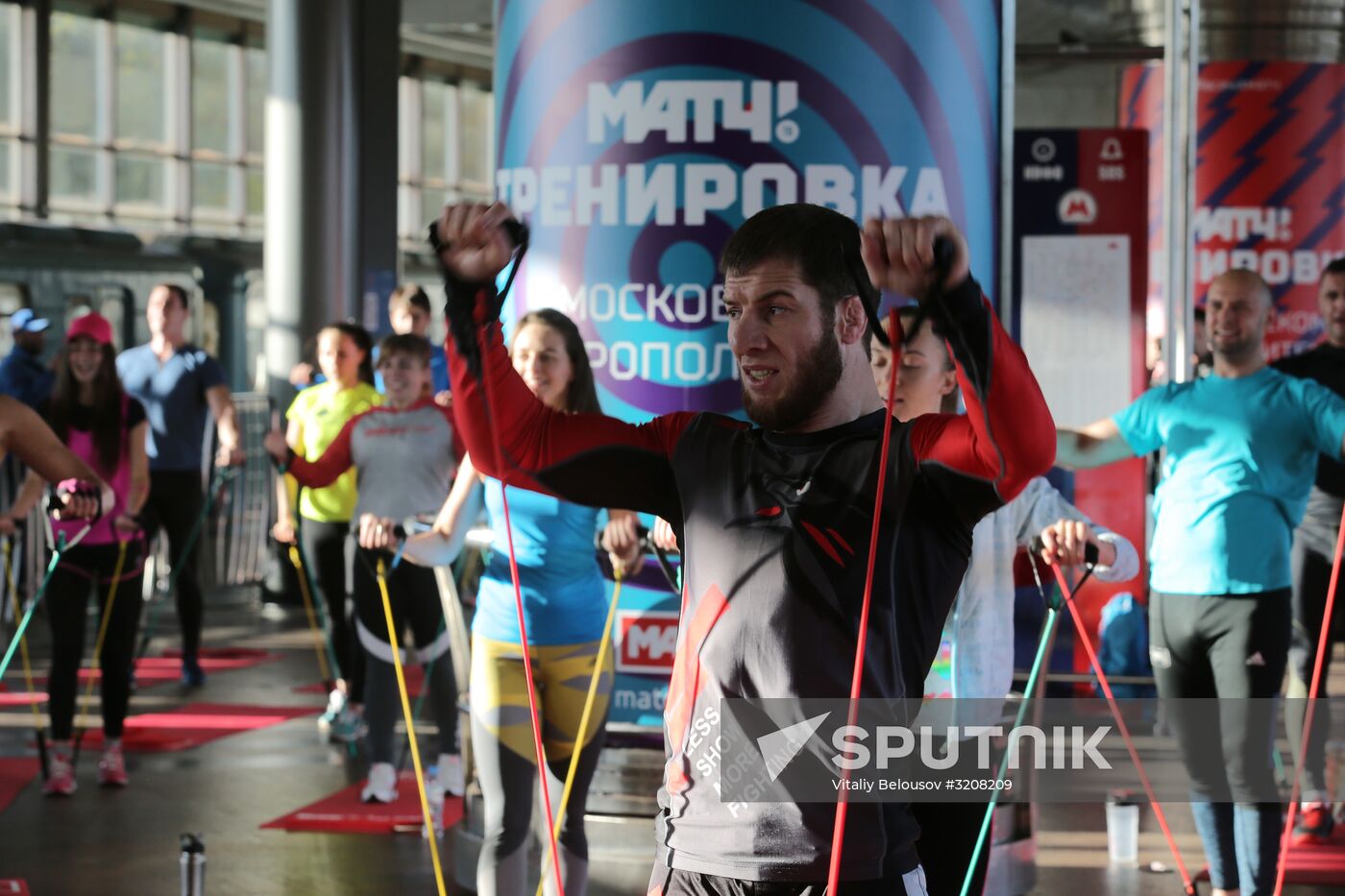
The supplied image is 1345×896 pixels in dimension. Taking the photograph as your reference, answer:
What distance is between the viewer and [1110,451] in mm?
4133

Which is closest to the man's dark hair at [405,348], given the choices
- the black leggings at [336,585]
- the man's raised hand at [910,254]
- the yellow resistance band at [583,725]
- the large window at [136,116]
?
the black leggings at [336,585]

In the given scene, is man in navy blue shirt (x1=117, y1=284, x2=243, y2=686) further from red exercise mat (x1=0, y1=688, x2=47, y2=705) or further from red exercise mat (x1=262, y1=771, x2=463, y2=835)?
red exercise mat (x1=262, y1=771, x2=463, y2=835)

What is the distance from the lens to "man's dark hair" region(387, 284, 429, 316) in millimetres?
7055

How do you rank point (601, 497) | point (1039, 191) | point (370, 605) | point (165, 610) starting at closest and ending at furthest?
point (601, 497), point (370, 605), point (1039, 191), point (165, 610)

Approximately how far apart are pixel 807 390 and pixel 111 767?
461cm

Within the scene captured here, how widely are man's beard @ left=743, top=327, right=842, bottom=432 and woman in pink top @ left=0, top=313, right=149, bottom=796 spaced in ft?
13.8

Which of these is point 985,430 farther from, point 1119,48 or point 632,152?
point 1119,48

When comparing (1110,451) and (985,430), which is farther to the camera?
(1110,451)

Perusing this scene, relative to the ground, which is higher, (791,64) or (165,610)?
(791,64)

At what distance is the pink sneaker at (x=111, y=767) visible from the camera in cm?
581

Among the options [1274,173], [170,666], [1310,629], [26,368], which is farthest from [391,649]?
[1274,173]

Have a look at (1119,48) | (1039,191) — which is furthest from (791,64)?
(1039,191)

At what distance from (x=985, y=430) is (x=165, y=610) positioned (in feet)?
32.0

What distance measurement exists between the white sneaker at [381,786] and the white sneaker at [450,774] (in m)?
0.16
